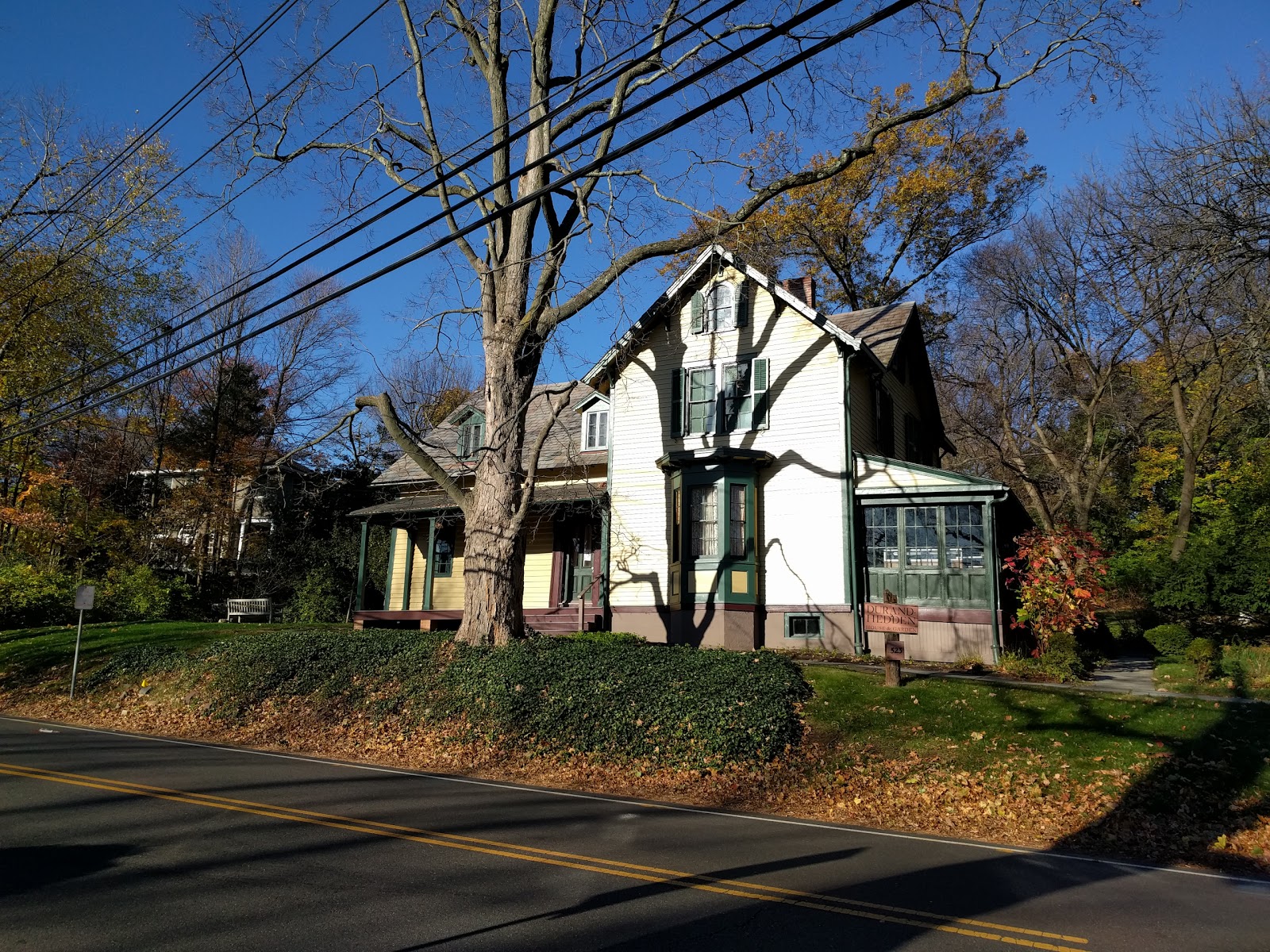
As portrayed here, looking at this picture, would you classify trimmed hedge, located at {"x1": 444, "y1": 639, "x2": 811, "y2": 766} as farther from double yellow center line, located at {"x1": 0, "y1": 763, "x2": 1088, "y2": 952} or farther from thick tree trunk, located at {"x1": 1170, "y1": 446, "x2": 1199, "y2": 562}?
thick tree trunk, located at {"x1": 1170, "y1": 446, "x2": 1199, "y2": 562}

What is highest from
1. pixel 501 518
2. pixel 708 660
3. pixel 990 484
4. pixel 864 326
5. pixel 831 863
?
pixel 864 326

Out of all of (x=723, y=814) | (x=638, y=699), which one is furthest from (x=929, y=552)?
(x=723, y=814)

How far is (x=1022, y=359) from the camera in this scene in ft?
103

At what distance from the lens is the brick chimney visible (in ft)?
77.2

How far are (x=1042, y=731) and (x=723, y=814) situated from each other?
15.9 feet

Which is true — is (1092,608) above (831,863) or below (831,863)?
above

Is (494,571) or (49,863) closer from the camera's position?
(49,863)

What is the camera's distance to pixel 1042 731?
37.4ft

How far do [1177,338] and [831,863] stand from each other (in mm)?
25080

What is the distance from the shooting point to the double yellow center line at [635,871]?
19.0ft

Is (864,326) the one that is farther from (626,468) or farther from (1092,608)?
(1092,608)

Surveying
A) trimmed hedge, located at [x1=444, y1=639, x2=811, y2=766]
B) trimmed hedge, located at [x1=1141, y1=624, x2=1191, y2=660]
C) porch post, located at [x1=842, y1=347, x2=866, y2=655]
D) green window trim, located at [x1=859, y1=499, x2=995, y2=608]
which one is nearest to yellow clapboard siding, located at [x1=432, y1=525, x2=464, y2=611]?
trimmed hedge, located at [x1=444, y1=639, x2=811, y2=766]

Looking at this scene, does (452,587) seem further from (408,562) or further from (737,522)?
(737,522)


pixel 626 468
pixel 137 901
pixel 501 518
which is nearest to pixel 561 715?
pixel 501 518
